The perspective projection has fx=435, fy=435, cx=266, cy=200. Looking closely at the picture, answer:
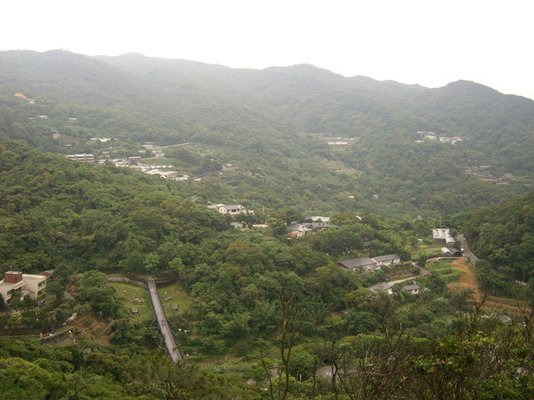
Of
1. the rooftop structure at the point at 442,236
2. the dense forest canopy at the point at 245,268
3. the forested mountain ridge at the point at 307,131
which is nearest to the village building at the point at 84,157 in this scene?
the dense forest canopy at the point at 245,268

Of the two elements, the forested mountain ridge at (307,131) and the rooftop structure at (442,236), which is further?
the forested mountain ridge at (307,131)

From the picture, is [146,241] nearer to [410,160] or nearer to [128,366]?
[128,366]

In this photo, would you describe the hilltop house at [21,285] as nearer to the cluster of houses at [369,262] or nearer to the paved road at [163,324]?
the paved road at [163,324]

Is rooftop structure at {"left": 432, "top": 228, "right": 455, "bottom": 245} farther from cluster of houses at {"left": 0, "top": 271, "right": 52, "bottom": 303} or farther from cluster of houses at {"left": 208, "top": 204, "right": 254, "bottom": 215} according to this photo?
cluster of houses at {"left": 0, "top": 271, "right": 52, "bottom": 303}

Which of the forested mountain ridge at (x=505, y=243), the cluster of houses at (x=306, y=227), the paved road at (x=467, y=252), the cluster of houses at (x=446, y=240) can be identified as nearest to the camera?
the forested mountain ridge at (x=505, y=243)

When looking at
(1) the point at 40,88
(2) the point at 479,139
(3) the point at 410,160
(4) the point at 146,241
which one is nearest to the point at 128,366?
(4) the point at 146,241


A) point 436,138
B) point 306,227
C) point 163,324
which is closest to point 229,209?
point 306,227

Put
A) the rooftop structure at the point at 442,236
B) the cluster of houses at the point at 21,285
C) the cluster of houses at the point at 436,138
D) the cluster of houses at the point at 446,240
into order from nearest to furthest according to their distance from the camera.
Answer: the cluster of houses at the point at 21,285 → the cluster of houses at the point at 446,240 → the rooftop structure at the point at 442,236 → the cluster of houses at the point at 436,138
